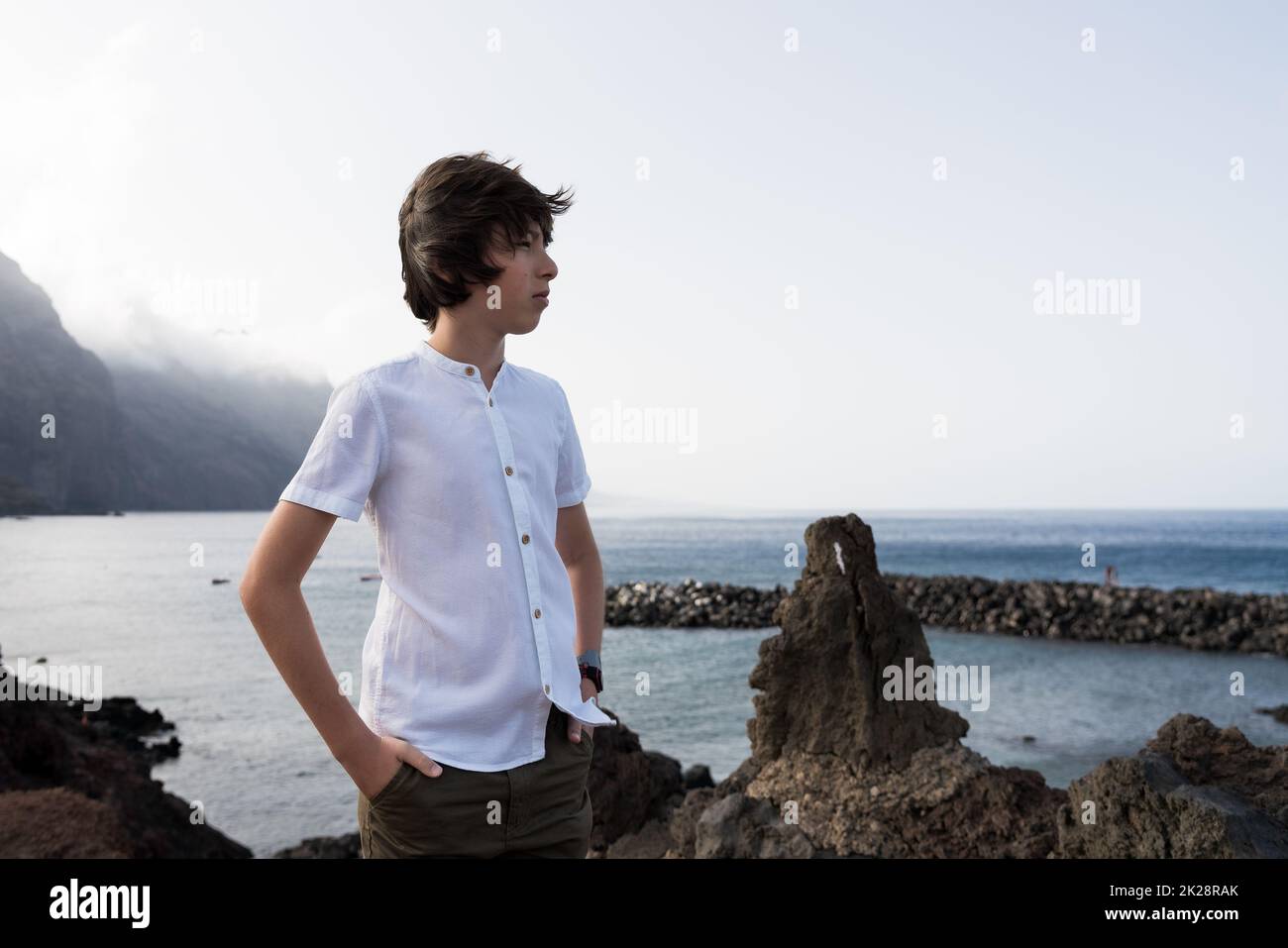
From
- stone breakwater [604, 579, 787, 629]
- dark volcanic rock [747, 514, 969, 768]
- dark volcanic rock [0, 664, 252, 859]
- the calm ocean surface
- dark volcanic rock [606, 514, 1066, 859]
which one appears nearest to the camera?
dark volcanic rock [0, 664, 252, 859]

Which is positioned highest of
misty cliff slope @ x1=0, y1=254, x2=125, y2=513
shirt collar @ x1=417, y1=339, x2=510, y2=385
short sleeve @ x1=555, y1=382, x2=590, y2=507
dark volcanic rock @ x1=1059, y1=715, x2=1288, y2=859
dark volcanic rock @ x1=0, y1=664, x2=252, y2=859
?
misty cliff slope @ x1=0, y1=254, x2=125, y2=513

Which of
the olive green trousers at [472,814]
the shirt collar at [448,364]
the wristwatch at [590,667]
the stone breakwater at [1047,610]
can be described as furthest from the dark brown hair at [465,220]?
the stone breakwater at [1047,610]

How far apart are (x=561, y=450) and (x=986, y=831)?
4491mm

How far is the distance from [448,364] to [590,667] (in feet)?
2.83

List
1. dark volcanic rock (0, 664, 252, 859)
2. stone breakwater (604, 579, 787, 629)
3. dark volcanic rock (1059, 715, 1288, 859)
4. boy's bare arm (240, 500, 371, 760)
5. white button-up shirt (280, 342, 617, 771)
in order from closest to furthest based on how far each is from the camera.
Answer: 1. boy's bare arm (240, 500, 371, 760)
2. white button-up shirt (280, 342, 617, 771)
3. dark volcanic rock (1059, 715, 1288, 859)
4. dark volcanic rock (0, 664, 252, 859)
5. stone breakwater (604, 579, 787, 629)

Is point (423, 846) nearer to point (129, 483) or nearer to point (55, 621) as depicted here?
point (55, 621)

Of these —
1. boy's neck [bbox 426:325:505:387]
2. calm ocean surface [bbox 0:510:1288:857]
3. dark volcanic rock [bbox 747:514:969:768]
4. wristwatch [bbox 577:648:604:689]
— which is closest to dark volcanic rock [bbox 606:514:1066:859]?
dark volcanic rock [bbox 747:514:969:768]

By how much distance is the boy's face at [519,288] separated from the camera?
2.15 m

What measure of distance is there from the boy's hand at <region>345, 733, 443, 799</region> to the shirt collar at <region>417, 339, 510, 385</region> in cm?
80

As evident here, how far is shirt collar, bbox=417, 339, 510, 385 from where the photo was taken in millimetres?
2137

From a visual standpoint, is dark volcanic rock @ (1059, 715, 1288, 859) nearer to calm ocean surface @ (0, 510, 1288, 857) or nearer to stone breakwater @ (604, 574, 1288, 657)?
calm ocean surface @ (0, 510, 1288, 857)

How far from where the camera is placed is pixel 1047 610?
31938 millimetres

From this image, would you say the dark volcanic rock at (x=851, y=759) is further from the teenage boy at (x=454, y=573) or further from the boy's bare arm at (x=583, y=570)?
the teenage boy at (x=454, y=573)

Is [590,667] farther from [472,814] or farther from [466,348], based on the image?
[466,348]
